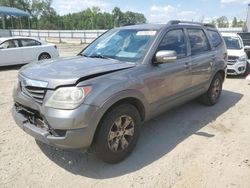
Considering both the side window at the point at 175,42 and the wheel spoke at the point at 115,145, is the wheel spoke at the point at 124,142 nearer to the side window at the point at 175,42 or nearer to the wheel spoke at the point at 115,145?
the wheel spoke at the point at 115,145

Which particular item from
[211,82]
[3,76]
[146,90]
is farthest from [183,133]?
[3,76]

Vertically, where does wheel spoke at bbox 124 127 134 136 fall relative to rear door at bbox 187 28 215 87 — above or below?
below

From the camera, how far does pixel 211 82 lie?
618cm

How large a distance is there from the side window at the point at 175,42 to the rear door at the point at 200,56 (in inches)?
10.7

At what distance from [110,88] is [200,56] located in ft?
8.91

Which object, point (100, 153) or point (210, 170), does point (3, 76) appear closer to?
point (100, 153)

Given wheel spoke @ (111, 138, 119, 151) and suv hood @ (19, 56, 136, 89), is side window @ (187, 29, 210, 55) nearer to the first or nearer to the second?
suv hood @ (19, 56, 136, 89)

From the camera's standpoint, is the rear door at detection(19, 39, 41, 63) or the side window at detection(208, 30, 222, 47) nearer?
the side window at detection(208, 30, 222, 47)

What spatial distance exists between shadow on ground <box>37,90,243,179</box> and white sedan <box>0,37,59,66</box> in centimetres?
854

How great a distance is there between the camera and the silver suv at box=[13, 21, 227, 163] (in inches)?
128

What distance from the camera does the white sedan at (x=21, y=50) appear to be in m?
11.9

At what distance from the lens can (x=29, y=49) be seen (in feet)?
41.3

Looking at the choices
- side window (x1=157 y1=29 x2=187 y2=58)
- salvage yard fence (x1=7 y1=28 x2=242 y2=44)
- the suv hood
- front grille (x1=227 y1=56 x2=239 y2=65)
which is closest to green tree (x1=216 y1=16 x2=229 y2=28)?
salvage yard fence (x1=7 y1=28 x2=242 y2=44)

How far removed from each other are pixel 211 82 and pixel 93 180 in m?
3.79
